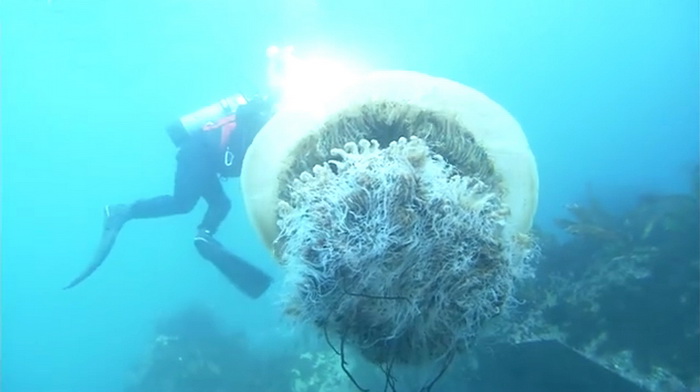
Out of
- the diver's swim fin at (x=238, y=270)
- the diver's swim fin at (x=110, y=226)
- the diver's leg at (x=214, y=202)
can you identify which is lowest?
the diver's swim fin at (x=110, y=226)

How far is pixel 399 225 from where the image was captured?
228 centimetres

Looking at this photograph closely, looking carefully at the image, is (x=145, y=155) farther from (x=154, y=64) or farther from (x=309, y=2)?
(x=309, y=2)

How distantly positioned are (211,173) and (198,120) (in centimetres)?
77

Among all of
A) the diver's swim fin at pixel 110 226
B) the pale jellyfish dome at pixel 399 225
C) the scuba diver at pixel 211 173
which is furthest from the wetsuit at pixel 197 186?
the pale jellyfish dome at pixel 399 225

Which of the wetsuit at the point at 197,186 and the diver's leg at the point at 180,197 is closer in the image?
the wetsuit at the point at 197,186

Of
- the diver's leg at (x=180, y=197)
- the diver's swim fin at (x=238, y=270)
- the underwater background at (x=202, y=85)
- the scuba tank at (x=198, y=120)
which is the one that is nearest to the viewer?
the diver's swim fin at (x=238, y=270)

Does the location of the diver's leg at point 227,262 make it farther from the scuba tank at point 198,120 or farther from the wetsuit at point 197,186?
the scuba tank at point 198,120

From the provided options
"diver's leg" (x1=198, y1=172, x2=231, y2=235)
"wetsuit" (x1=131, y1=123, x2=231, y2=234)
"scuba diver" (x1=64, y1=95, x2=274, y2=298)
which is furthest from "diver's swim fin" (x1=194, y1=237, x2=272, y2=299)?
"diver's leg" (x1=198, y1=172, x2=231, y2=235)

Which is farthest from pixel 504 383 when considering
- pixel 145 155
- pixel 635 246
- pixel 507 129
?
pixel 145 155

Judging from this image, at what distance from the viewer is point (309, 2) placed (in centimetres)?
1964

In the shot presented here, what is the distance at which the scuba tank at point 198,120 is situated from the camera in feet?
24.9

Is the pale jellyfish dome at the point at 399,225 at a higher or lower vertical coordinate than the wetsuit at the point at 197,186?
higher

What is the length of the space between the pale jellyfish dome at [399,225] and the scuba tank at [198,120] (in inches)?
189

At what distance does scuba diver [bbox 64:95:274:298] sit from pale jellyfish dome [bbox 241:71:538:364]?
12.9ft
